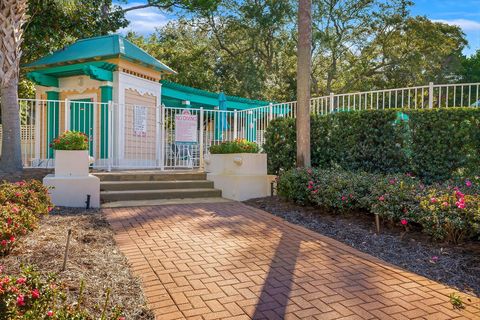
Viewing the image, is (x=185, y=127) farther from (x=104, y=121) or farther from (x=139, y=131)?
(x=104, y=121)

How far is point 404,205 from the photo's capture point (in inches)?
207

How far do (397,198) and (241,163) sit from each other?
392 centimetres

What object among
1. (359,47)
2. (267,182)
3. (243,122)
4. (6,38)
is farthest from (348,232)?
(359,47)

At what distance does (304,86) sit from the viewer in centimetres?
783

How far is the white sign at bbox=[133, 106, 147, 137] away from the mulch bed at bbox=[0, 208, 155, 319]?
18.3 ft

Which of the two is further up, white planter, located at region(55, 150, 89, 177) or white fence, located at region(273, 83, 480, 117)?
white fence, located at region(273, 83, 480, 117)

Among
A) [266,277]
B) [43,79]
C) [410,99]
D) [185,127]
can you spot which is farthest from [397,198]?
[43,79]

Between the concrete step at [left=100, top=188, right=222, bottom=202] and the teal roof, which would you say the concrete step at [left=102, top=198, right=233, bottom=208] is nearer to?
the concrete step at [left=100, top=188, right=222, bottom=202]

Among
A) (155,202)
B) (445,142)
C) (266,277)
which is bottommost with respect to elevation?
(266,277)

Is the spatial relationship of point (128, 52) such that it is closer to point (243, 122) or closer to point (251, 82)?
point (243, 122)

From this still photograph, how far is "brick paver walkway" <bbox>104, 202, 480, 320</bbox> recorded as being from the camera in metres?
3.06

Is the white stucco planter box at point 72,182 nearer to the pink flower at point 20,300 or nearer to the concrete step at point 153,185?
the concrete step at point 153,185

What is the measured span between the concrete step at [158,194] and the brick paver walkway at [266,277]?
2093mm

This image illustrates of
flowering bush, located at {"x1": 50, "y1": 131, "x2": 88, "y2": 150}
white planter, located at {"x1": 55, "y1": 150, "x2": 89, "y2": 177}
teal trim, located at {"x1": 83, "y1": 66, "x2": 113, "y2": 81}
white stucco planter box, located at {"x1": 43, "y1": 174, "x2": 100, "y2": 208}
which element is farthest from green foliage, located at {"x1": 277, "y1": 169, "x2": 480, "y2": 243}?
teal trim, located at {"x1": 83, "y1": 66, "x2": 113, "y2": 81}
